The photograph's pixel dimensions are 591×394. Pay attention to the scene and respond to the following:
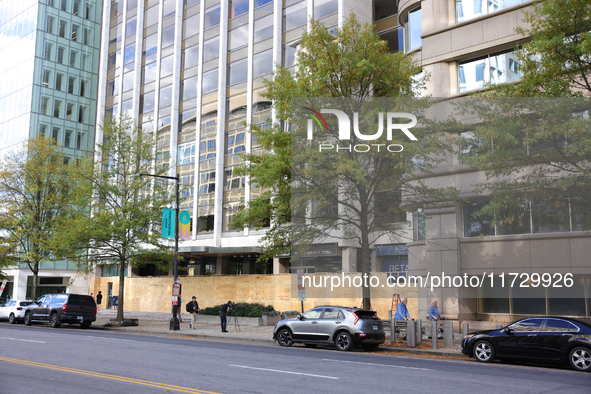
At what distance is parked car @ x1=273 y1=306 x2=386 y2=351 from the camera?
1819cm

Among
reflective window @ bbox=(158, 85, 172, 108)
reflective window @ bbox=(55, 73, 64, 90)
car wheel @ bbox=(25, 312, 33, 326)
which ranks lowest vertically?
car wheel @ bbox=(25, 312, 33, 326)

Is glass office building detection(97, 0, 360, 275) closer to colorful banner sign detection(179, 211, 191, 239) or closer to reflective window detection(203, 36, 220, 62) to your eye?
reflective window detection(203, 36, 220, 62)

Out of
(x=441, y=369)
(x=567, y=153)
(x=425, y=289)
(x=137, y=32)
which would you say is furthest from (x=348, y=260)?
(x=137, y=32)

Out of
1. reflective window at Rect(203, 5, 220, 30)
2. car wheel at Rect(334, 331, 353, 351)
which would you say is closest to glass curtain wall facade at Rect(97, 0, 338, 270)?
reflective window at Rect(203, 5, 220, 30)

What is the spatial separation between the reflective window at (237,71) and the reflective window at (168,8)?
11050 mm

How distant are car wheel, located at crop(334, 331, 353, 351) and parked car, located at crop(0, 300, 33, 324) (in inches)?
874

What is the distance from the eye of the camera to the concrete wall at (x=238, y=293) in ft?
102

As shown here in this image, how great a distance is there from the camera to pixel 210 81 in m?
46.0

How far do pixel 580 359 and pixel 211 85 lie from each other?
38.2 metres

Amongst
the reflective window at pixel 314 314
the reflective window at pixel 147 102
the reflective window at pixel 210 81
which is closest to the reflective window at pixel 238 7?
the reflective window at pixel 210 81

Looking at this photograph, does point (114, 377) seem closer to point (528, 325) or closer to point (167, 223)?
point (528, 325)

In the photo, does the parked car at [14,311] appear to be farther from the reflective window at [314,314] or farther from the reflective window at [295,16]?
the reflective window at [295,16]

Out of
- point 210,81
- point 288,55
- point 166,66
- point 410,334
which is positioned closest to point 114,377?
point 410,334

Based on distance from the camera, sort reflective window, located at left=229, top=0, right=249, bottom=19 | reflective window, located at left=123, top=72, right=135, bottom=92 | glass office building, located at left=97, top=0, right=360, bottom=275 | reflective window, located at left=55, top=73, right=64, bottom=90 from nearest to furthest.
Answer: glass office building, located at left=97, top=0, right=360, bottom=275 < reflective window, located at left=229, top=0, right=249, bottom=19 < reflective window, located at left=123, top=72, right=135, bottom=92 < reflective window, located at left=55, top=73, right=64, bottom=90
